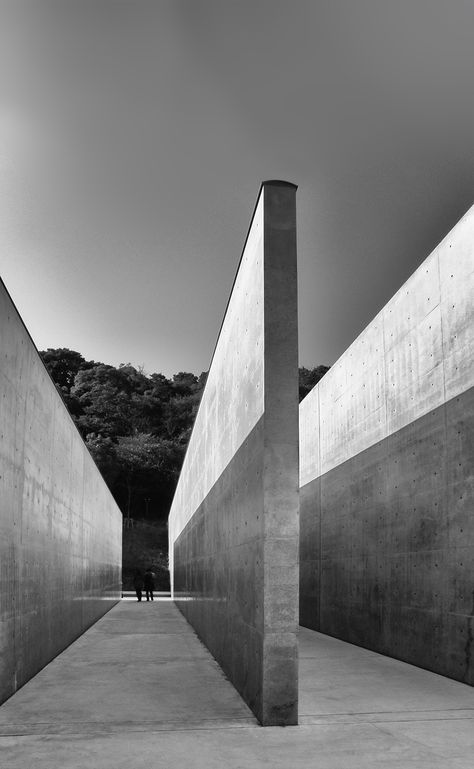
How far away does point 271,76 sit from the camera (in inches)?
602

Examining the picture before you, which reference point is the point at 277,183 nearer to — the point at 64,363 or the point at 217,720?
the point at 217,720

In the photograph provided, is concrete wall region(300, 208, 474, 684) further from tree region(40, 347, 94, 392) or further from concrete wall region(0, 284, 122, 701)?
tree region(40, 347, 94, 392)

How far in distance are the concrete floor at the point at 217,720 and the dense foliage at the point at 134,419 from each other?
119 feet

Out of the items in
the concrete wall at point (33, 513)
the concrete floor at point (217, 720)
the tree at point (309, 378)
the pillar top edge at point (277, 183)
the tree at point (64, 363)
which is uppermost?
the tree at point (64, 363)

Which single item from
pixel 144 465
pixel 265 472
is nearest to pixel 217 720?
pixel 265 472

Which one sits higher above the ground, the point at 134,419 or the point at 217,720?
the point at 134,419

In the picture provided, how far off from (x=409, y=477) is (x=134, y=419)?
52.5m

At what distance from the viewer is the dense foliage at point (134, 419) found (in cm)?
5178

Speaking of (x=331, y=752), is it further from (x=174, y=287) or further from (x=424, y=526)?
(x=174, y=287)

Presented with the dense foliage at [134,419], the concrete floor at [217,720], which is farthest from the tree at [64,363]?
the concrete floor at [217,720]

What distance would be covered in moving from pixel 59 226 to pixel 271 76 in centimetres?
1327

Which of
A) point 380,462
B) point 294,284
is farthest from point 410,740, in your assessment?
point 380,462

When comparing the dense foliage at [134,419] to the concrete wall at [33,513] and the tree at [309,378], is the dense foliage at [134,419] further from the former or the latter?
the concrete wall at [33,513]

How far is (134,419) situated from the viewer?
59.4 meters
